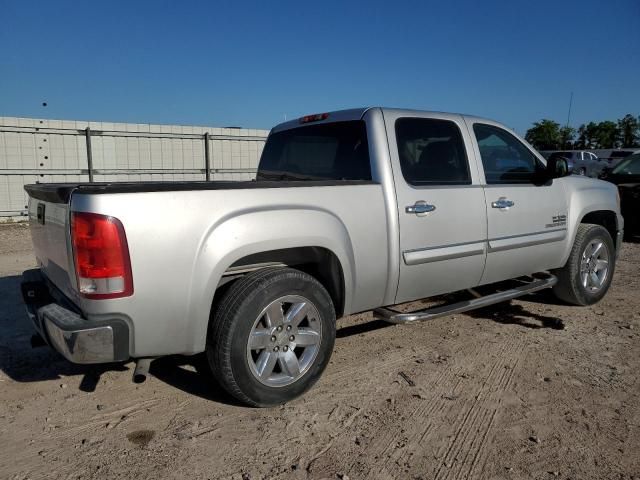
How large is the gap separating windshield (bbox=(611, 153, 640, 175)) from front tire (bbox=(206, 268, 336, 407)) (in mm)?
8611

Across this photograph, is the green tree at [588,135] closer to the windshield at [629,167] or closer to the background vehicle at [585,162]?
the background vehicle at [585,162]

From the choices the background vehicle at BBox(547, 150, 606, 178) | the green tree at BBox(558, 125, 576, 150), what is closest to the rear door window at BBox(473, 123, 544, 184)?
the background vehicle at BBox(547, 150, 606, 178)

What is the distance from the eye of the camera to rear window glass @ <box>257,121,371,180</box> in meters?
3.75

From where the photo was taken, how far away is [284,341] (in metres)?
3.15

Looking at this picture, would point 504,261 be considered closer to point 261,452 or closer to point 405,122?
point 405,122

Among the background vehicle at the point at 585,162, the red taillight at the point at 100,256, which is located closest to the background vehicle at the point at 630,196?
the red taillight at the point at 100,256

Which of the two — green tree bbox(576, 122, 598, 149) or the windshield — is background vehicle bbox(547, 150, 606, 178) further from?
green tree bbox(576, 122, 598, 149)

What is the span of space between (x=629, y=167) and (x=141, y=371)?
32.7 feet

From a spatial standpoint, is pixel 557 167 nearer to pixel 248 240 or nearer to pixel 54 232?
pixel 248 240

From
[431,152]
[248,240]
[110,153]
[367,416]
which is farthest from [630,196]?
[110,153]

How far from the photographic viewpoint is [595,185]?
5176 millimetres

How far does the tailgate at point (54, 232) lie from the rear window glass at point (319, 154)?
1850 millimetres

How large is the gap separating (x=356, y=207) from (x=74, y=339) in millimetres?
1799

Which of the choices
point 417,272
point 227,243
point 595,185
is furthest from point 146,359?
point 595,185
